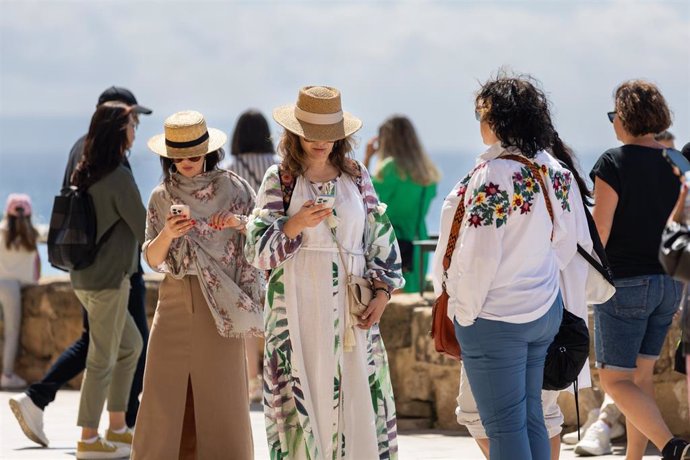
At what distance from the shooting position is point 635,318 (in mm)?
6297

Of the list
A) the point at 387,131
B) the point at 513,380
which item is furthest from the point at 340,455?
the point at 387,131

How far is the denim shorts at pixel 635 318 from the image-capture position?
20.6 feet

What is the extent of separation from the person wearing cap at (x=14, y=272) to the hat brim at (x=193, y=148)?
4.10 m

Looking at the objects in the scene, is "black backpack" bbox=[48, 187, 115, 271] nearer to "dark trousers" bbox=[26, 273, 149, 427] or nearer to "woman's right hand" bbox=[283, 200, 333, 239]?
"dark trousers" bbox=[26, 273, 149, 427]

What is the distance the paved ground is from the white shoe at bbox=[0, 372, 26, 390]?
A: 37.5 inches

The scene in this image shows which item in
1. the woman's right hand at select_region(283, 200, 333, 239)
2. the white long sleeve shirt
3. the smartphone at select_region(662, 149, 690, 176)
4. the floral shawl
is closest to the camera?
the smartphone at select_region(662, 149, 690, 176)

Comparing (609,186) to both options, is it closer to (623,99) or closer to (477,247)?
(623,99)

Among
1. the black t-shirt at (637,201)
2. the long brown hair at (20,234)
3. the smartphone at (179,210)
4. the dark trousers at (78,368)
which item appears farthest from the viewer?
the long brown hair at (20,234)

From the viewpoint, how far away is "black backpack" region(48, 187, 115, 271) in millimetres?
7199

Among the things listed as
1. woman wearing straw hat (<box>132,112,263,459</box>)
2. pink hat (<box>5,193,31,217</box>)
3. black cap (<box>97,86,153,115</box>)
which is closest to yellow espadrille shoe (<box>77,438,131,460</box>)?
woman wearing straw hat (<box>132,112,263,459</box>)

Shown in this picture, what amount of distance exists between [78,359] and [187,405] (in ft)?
5.51

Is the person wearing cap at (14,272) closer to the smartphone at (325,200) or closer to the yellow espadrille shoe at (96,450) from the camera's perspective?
the yellow espadrille shoe at (96,450)

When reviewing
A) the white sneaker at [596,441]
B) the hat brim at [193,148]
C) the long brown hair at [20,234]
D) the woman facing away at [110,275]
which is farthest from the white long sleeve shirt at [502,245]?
the long brown hair at [20,234]

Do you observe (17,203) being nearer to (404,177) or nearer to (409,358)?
(404,177)
